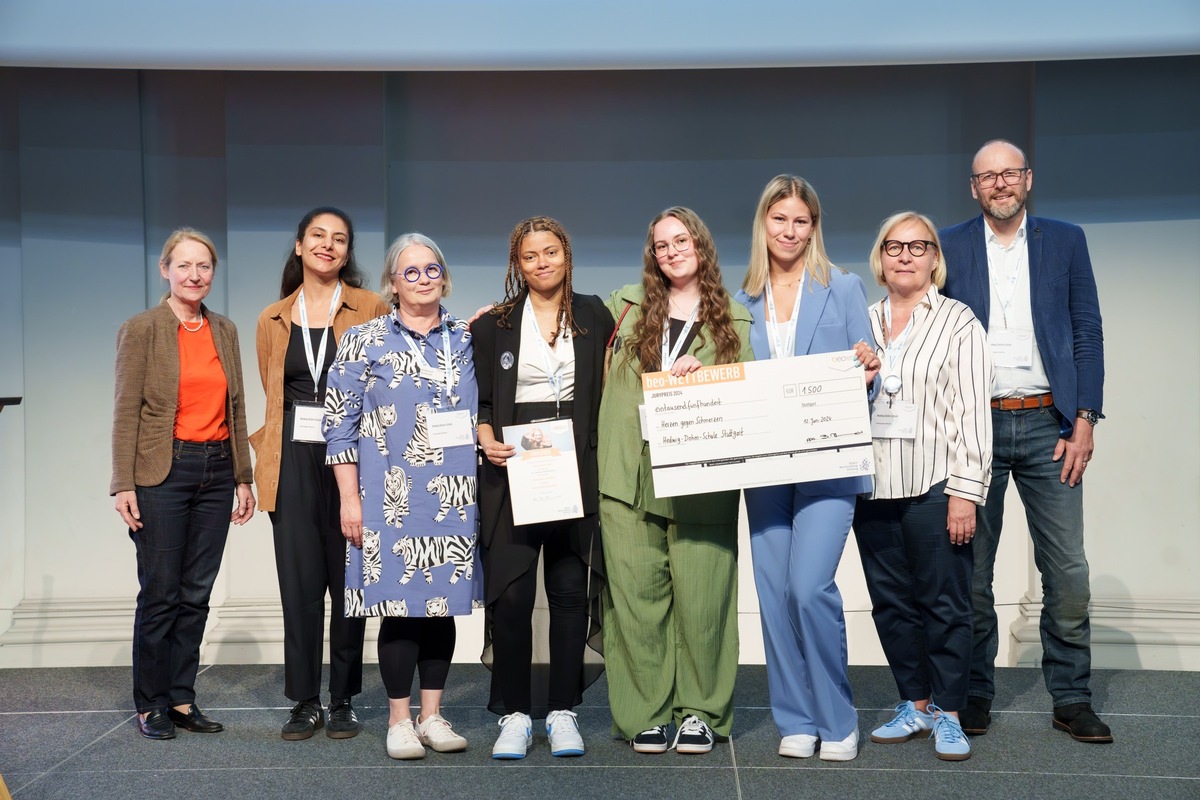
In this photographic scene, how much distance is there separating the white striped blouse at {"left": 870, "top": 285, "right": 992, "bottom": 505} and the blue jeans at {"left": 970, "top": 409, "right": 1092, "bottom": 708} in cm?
30

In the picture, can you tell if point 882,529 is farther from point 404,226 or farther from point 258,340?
point 404,226

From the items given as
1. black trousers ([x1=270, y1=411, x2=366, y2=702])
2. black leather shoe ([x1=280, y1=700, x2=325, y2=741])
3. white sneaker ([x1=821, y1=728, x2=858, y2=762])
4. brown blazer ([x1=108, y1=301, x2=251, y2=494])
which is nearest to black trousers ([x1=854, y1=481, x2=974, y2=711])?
white sneaker ([x1=821, y1=728, x2=858, y2=762])

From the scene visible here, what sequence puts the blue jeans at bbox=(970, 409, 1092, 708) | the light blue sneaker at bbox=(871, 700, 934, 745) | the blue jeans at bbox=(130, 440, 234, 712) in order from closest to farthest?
the light blue sneaker at bbox=(871, 700, 934, 745) → the blue jeans at bbox=(970, 409, 1092, 708) → the blue jeans at bbox=(130, 440, 234, 712)

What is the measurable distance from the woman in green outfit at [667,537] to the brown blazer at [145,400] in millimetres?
1432

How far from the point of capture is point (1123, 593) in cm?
453

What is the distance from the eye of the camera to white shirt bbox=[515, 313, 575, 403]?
2.95 meters

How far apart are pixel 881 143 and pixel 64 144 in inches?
152

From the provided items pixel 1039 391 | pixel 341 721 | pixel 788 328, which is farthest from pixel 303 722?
pixel 1039 391

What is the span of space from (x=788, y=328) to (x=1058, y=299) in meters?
0.93

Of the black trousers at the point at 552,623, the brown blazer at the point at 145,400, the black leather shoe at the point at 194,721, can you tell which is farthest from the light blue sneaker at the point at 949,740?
the brown blazer at the point at 145,400

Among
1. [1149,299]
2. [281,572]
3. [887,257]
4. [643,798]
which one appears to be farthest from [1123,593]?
[281,572]

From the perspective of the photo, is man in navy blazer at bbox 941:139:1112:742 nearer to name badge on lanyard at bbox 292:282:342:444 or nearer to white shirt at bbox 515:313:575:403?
white shirt at bbox 515:313:575:403

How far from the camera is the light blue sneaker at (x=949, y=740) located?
116 inches

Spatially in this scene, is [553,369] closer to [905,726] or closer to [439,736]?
[439,736]
